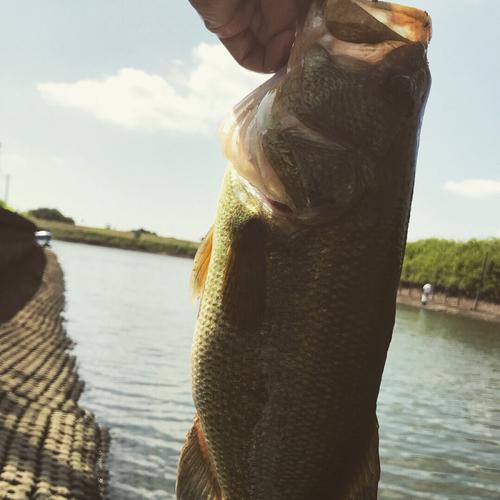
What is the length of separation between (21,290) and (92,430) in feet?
32.0

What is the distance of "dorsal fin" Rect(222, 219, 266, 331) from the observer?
2051 millimetres

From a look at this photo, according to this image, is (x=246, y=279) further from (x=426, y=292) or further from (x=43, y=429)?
(x=426, y=292)

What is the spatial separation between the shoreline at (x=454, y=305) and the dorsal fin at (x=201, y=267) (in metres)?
42.7

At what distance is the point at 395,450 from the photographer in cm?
975

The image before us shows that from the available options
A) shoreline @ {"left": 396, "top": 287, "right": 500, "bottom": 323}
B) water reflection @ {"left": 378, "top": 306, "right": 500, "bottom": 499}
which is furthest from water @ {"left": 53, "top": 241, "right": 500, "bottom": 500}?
shoreline @ {"left": 396, "top": 287, "right": 500, "bottom": 323}

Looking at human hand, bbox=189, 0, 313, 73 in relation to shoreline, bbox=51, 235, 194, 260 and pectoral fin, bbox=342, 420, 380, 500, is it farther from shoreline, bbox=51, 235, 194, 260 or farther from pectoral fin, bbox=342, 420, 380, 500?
shoreline, bbox=51, 235, 194, 260

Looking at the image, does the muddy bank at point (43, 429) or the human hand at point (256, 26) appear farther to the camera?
the muddy bank at point (43, 429)

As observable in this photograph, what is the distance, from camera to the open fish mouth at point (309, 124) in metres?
2.06

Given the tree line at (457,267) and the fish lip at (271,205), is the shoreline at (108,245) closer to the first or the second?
the tree line at (457,267)

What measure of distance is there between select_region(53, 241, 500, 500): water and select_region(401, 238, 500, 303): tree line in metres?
27.6

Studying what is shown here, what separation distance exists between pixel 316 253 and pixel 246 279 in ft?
0.93

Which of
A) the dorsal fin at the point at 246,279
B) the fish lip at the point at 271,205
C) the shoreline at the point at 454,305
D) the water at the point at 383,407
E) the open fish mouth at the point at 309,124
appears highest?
the open fish mouth at the point at 309,124

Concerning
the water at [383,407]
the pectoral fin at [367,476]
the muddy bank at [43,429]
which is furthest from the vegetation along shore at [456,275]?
the pectoral fin at [367,476]

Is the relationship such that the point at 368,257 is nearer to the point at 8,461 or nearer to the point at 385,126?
the point at 385,126
